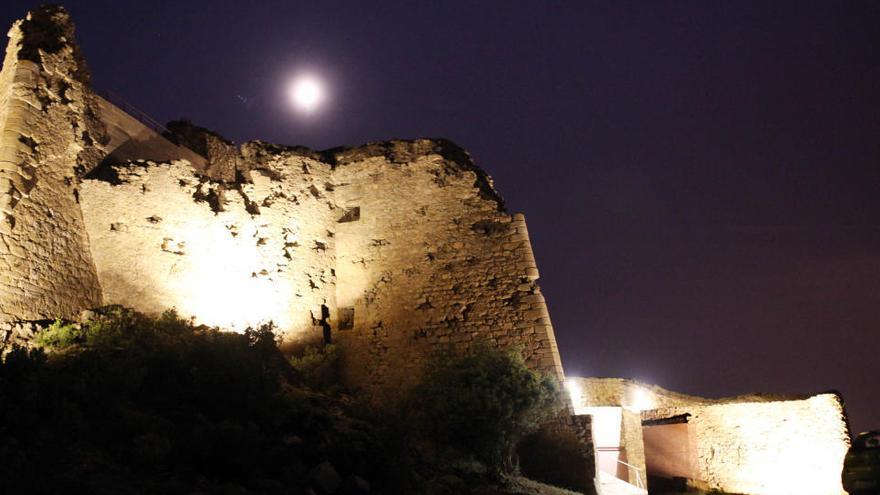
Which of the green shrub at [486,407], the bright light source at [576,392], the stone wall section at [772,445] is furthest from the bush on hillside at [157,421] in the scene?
the bright light source at [576,392]

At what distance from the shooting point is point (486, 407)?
32.0 ft

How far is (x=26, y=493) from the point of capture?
4660 millimetres

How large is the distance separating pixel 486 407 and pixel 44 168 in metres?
8.23

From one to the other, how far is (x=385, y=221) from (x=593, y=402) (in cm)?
983

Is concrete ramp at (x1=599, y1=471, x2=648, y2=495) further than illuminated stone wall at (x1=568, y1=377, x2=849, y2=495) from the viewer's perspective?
Yes

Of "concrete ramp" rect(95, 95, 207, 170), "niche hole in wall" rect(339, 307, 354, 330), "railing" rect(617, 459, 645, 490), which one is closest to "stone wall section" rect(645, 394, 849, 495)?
"railing" rect(617, 459, 645, 490)

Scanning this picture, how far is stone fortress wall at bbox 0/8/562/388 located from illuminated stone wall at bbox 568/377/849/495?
577 centimetres

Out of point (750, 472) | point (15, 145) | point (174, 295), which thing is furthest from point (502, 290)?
point (15, 145)

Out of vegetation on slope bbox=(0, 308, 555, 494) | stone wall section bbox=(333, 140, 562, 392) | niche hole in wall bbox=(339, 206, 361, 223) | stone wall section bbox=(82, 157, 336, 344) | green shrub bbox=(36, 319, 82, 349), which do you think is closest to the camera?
vegetation on slope bbox=(0, 308, 555, 494)

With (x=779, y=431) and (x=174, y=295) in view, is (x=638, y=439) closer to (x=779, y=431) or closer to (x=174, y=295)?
(x=779, y=431)

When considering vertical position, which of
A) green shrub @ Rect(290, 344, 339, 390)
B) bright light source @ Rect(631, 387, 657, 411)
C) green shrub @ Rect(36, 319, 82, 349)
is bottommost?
green shrub @ Rect(36, 319, 82, 349)

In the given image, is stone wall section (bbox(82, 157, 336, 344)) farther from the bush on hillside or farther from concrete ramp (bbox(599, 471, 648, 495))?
concrete ramp (bbox(599, 471, 648, 495))

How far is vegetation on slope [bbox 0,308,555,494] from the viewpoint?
5.67 m

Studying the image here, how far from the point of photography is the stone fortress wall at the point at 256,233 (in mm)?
10453
